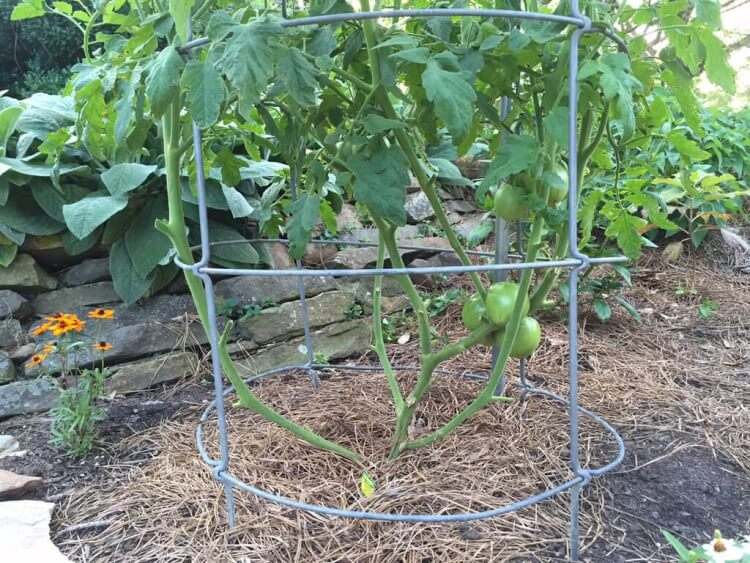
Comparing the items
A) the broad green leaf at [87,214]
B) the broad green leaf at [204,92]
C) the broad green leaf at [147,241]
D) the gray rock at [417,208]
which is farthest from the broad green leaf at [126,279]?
the gray rock at [417,208]

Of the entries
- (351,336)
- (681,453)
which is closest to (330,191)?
(351,336)

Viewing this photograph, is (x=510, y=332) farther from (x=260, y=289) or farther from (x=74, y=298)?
(x=74, y=298)

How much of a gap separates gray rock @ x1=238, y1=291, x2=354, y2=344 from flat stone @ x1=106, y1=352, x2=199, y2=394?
0.24 metres

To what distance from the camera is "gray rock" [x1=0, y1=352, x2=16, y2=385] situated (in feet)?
6.50

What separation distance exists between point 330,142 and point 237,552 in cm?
85

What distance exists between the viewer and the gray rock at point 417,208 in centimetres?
323

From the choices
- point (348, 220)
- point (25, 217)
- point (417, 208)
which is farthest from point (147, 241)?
point (417, 208)

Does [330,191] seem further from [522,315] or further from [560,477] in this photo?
[560,477]

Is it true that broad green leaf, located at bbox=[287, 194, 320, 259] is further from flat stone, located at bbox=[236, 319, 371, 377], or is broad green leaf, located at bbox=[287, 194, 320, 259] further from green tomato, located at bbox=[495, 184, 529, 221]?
flat stone, located at bbox=[236, 319, 371, 377]

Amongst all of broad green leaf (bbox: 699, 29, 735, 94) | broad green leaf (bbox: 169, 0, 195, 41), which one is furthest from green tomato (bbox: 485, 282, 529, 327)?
broad green leaf (bbox: 169, 0, 195, 41)

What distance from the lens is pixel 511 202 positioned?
1168 millimetres

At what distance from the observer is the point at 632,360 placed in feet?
7.50

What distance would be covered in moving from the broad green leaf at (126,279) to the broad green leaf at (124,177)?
27cm

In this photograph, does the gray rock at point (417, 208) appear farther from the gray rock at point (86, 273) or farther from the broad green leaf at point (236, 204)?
the gray rock at point (86, 273)
